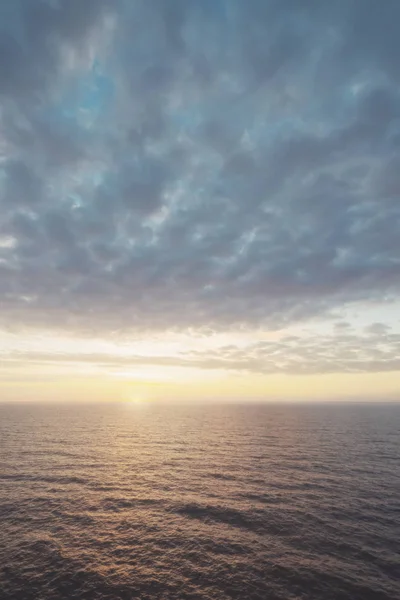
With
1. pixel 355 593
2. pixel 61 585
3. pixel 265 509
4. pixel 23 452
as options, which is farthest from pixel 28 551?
pixel 23 452

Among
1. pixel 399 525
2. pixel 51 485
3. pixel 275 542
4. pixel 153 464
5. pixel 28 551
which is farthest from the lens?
pixel 153 464

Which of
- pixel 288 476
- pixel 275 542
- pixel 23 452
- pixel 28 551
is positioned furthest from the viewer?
pixel 23 452

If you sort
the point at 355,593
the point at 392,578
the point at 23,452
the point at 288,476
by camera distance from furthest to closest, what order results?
the point at 23,452
the point at 288,476
the point at 392,578
the point at 355,593

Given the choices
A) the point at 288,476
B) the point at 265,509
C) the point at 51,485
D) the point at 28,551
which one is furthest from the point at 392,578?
the point at 51,485

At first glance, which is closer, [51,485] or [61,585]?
[61,585]

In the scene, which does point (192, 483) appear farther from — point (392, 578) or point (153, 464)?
point (392, 578)

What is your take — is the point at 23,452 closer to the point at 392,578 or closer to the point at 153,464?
the point at 153,464
